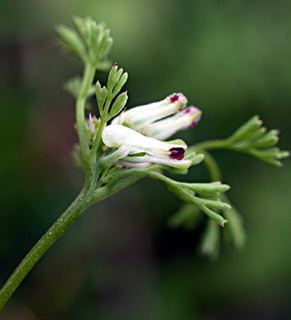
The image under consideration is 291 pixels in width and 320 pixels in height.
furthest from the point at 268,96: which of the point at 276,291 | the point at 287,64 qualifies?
the point at 276,291

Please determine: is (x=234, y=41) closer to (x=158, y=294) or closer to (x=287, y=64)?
(x=287, y=64)

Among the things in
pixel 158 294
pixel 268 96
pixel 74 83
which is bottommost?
pixel 158 294

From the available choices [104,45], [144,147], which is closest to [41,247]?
[144,147]

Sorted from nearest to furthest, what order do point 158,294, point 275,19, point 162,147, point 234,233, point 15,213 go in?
point 162,147 → point 234,233 → point 15,213 → point 158,294 → point 275,19

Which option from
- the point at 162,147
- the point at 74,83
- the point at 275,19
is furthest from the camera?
the point at 275,19

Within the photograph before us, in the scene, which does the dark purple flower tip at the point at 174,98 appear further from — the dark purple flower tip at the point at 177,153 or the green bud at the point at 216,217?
the green bud at the point at 216,217

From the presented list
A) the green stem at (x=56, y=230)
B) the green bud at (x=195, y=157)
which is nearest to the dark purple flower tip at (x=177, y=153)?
the green bud at (x=195, y=157)
